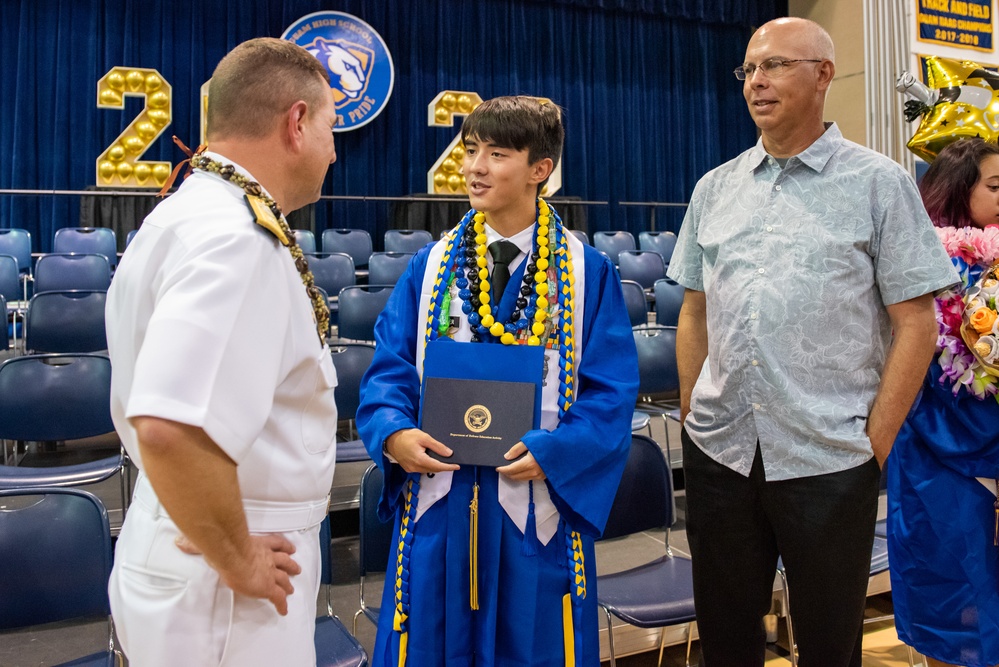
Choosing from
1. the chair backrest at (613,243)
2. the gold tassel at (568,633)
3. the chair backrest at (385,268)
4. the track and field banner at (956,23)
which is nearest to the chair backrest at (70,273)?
the chair backrest at (385,268)

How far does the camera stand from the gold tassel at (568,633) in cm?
192

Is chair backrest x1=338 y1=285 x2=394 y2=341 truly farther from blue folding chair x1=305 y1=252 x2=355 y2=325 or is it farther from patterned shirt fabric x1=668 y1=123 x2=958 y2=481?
patterned shirt fabric x1=668 y1=123 x2=958 y2=481

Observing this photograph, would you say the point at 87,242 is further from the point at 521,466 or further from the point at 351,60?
the point at 521,466

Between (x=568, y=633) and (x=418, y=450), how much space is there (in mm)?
522

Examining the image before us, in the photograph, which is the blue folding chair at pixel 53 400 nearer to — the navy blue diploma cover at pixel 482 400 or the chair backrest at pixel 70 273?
the navy blue diploma cover at pixel 482 400

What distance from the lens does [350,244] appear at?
8.74 meters

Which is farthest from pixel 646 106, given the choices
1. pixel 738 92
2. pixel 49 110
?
pixel 49 110

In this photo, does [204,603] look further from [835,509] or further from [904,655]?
[904,655]

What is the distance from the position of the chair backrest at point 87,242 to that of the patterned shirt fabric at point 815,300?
6445 millimetres

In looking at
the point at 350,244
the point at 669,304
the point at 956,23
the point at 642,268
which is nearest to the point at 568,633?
the point at 669,304

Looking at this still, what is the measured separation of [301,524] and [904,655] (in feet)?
9.07

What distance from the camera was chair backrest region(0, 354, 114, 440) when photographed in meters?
3.66

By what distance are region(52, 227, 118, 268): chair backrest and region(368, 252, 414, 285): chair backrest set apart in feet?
7.40

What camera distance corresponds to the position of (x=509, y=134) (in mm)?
2016
